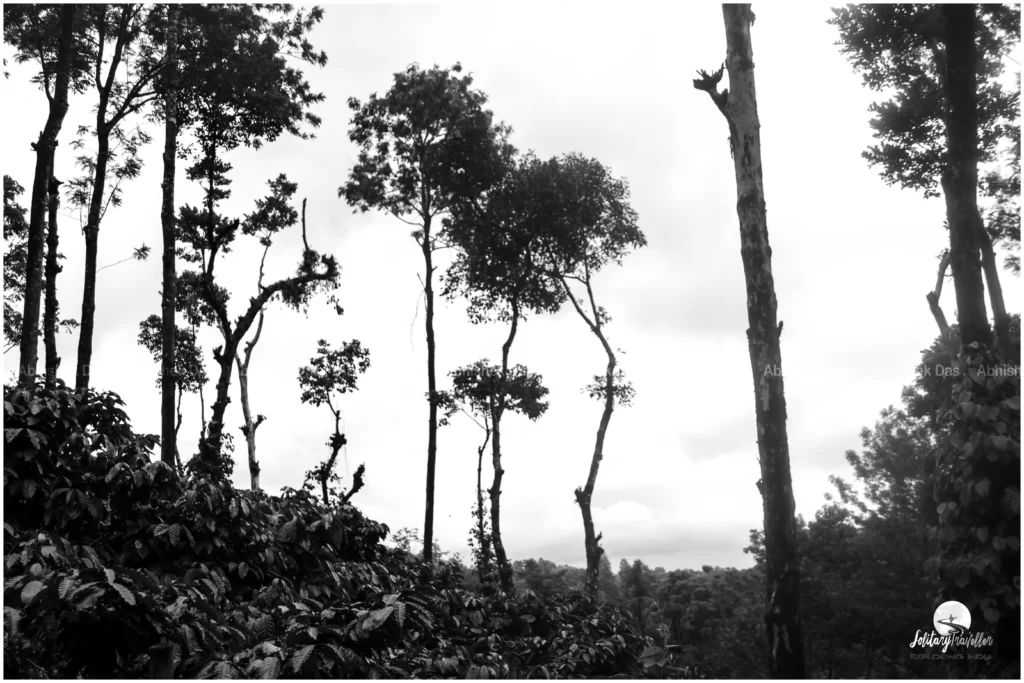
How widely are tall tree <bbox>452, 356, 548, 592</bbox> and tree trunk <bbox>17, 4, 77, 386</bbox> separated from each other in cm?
1002

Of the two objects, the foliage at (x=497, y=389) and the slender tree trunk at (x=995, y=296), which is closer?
the slender tree trunk at (x=995, y=296)

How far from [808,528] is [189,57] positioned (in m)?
23.3

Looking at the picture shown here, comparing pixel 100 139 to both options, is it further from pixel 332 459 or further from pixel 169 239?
pixel 332 459

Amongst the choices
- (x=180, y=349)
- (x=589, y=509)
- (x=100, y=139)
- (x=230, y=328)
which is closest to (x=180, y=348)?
(x=180, y=349)

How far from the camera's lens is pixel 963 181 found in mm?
7637

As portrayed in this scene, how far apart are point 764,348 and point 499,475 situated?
12.0m

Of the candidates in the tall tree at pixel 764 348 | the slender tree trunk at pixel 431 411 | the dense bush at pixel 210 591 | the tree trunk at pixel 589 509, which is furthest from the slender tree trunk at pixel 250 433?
the tall tree at pixel 764 348

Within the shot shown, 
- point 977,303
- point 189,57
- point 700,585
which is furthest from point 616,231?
point 700,585

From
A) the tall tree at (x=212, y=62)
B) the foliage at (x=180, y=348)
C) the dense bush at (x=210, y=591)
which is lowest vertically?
the dense bush at (x=210, y=591)

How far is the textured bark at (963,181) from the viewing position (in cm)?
716

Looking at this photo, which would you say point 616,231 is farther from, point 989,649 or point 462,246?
point 989,649

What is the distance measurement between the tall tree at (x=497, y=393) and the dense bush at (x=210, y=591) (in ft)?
27.9

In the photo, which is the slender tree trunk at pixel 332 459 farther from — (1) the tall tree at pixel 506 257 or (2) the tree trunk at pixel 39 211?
(2) the tree trunk at pixel 39 211

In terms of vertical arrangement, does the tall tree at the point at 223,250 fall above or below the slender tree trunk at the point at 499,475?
above
